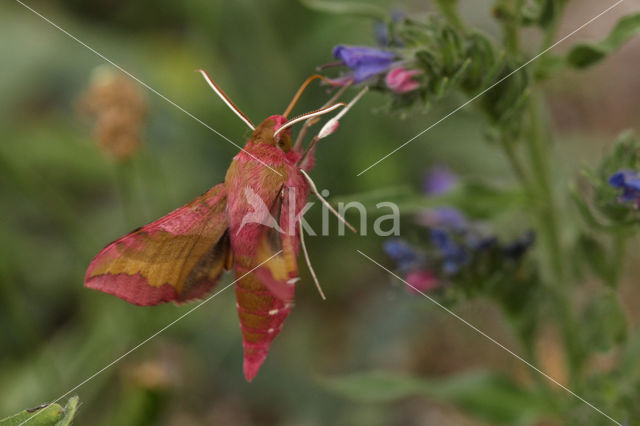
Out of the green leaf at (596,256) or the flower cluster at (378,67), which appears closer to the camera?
the flower cluster at (378,67)

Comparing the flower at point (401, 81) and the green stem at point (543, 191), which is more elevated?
the flower at point (401, 81)

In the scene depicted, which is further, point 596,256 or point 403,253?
point 403,253

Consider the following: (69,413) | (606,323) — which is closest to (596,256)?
(606,323)

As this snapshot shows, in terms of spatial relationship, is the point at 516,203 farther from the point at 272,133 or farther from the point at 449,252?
the point at 272,133

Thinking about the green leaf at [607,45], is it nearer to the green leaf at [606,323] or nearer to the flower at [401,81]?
the flower at [401,81]

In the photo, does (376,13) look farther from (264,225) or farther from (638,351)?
(638,351)

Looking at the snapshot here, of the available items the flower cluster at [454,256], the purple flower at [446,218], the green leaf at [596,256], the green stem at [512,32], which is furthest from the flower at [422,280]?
the green stem at [512,32]

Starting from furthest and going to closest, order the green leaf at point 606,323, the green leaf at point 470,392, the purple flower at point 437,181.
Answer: the purple flower at point 437,181
the green leaf at point 470,392
the green leaf at point 606,323
